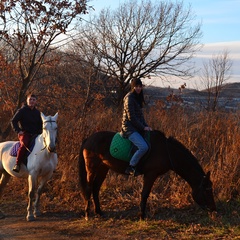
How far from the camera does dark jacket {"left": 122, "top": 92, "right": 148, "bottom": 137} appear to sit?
6695 mm

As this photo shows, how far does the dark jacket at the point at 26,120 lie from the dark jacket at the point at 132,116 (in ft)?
7.17

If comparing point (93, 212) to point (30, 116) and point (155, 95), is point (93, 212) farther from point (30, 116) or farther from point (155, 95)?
point (155, 95)

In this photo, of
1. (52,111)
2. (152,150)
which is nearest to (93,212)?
(152,150)

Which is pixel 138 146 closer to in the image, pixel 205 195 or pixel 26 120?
pixel 205 195

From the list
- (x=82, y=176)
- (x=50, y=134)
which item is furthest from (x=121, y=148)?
(x=50, y=134)

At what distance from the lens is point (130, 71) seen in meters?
23.5

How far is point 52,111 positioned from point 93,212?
7.35m

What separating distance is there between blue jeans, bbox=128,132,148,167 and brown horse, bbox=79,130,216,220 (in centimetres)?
21

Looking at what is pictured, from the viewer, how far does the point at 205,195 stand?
6.57 m

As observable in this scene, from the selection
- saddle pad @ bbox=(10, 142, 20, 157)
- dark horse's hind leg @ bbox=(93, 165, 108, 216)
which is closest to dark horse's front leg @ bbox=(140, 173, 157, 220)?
dark horse's hind leg @ bbox=(93, 165, 108, 216)

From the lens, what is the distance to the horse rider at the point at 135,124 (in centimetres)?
664

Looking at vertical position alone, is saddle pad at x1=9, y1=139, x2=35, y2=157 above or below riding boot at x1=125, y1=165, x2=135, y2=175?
above

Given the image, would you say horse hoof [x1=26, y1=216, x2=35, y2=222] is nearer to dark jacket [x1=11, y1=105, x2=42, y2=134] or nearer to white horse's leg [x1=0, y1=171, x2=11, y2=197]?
white horse's leg [x1=0, y1=171, x2=11, y2=197]

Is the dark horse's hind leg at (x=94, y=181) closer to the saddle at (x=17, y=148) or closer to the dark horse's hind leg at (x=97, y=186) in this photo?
the dark horse's hind leg at (x=97, y=186)
